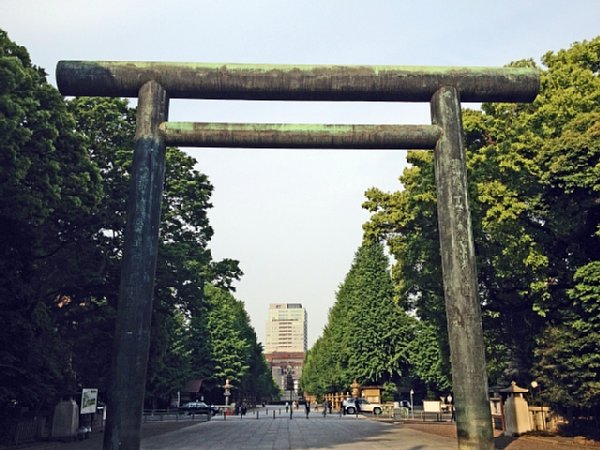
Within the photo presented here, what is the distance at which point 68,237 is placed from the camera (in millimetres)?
23328

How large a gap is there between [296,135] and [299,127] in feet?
0.51

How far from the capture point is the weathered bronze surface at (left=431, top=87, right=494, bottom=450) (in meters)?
7.76

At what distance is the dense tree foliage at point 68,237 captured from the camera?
17.8 m

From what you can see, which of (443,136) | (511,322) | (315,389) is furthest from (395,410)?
(315,389)

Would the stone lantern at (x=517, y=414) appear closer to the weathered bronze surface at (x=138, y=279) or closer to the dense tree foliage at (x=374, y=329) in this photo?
the weathered bronze surface at (x=138, y=279)

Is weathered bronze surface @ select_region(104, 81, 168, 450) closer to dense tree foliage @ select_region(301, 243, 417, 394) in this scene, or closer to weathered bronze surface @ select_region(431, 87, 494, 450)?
weathered bronze surface @ select_region(431, 87, 494, 450)

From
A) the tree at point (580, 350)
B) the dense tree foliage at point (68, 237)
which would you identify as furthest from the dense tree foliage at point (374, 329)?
the tree at point (580, 350)

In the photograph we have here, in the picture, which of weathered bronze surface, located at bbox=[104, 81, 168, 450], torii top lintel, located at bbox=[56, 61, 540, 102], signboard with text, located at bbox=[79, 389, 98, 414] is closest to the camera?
weathered bronze surface, located at bbox=[104, 81, 168, 450]

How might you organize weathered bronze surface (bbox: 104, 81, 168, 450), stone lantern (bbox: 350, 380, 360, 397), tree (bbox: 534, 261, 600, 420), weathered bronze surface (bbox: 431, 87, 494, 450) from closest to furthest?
weathered bronze surface (bbox: 104, 81, 168, 450), weathered bronze surface (bbox: 431, 87, 494, 450), tree (bbox: 534, 261, 600, 420), stone lantern (bbox: 350, 380, 360, 397)

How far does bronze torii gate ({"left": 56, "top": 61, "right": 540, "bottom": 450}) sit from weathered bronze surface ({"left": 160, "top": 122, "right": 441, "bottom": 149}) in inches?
0.7

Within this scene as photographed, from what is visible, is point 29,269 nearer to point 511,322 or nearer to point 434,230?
point 434,230

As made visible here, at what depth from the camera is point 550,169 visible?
1958 cm

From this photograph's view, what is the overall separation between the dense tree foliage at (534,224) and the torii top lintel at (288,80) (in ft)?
37.8

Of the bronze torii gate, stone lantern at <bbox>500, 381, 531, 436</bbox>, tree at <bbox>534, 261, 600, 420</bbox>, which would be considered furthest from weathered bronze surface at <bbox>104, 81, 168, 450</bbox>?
stone lantern at <bbox>500, 381, 531, 436</bbox>
